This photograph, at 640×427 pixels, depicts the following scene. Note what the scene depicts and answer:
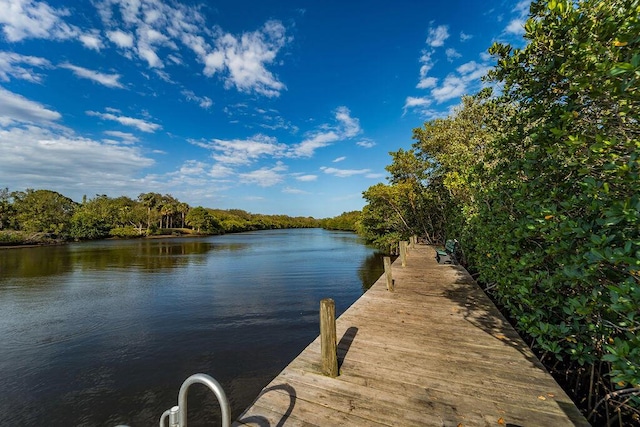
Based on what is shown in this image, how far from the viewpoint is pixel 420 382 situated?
11.8 feet

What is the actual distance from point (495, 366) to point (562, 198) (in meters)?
2.54

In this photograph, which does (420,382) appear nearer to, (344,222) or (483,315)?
(483,315)

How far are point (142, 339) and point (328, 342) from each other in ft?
28.5

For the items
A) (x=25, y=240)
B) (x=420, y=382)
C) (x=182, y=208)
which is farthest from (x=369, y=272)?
(x=182, y=208)

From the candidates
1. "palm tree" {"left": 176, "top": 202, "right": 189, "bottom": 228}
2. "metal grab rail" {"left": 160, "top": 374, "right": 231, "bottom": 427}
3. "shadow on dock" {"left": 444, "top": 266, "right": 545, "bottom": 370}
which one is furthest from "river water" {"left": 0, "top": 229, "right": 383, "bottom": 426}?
Result: "palm tree" {"left": 176, "top": 202, "right": 189, "bottom": 228}

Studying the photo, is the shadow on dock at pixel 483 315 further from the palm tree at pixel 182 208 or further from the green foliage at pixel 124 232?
the palm tree at pixel 182 208

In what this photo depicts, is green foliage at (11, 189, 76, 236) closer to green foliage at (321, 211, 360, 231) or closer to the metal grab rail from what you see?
the metal grab rail

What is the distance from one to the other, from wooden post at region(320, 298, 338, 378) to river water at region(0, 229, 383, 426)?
370 centimetres

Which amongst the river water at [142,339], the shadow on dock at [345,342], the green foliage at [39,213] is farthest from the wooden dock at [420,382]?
the green foliage at [39,213]

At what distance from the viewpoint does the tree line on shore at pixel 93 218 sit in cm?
4631

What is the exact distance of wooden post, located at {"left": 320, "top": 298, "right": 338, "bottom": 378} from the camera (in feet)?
12.2

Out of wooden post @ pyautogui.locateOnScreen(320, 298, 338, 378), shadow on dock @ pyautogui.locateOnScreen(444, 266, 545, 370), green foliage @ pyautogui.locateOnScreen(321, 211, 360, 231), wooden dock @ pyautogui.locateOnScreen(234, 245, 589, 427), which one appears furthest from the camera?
green foliage @ pyautogui.locateOnScreen(321, 211, 360, 231)

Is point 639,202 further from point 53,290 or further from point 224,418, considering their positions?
point 53,290

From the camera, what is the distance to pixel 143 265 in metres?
23.9
